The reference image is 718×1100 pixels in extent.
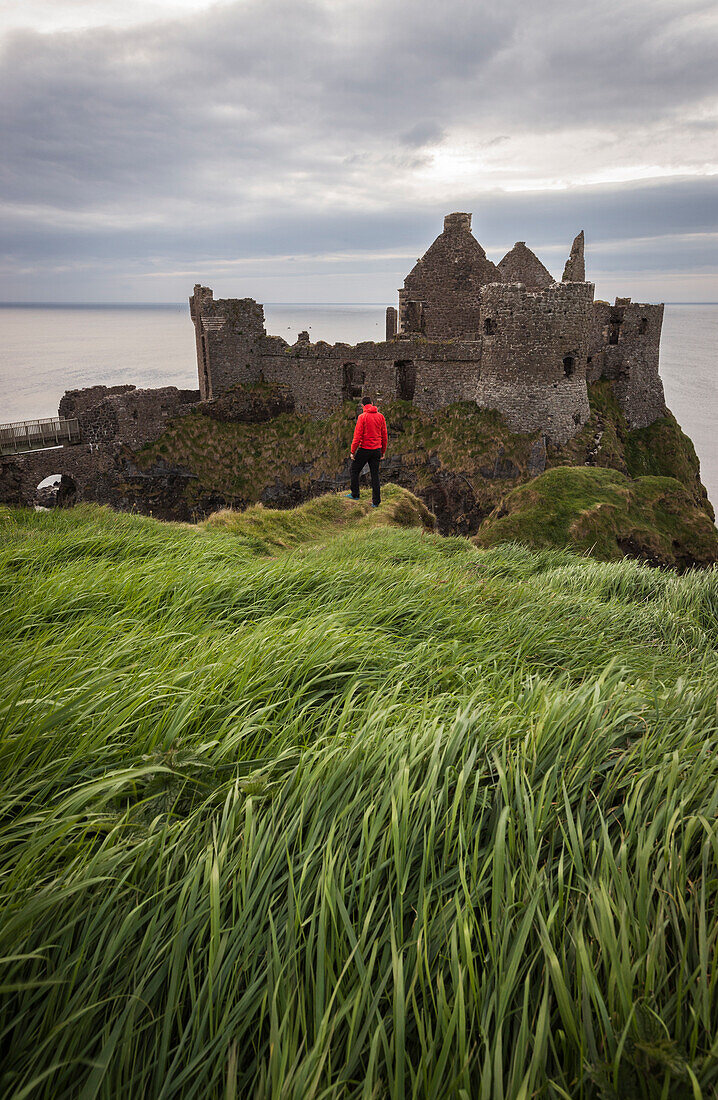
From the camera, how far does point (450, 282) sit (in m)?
28.4

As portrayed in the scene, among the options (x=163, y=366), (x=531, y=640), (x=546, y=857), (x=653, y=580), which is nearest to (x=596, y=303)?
(x=653, y=580)

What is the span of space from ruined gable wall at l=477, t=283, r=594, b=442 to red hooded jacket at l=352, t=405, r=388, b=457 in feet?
42.6

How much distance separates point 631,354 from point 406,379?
10.8 meters

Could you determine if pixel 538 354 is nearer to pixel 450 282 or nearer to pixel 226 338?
pixel 450 282

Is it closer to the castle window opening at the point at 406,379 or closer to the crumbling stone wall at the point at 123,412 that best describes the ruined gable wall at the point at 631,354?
the castle window opening at the point at 406,379

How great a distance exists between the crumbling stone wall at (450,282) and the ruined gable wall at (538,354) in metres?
5.57

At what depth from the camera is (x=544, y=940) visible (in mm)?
1611

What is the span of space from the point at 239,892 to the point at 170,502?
2603cm

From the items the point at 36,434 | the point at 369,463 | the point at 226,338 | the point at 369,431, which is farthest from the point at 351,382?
the point at 369,431

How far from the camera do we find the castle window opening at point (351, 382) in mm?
26108

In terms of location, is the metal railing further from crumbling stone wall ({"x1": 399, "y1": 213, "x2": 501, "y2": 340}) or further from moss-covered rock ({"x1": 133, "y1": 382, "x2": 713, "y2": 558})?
crumbling stone wall ({"x1": 399, "y1": 213, "x2": 501, "y2": 340})

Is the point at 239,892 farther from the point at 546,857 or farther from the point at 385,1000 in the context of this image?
the point at 546,857

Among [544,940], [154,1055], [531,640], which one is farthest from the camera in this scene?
[531,640]

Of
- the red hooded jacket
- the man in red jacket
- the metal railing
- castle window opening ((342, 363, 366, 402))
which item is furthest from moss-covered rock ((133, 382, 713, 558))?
the red hooded jacket
